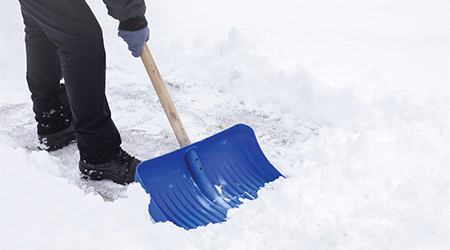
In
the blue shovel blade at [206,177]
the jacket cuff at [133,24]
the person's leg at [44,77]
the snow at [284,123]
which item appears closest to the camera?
the snow at [284,123]

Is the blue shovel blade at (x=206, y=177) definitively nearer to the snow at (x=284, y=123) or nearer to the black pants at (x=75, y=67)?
the snow at (x=284, y=123)

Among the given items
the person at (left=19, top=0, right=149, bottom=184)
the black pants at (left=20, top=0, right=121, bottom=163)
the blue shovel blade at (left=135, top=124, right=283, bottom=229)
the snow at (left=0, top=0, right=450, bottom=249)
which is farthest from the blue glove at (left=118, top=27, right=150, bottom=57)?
the snow at (left=0, top=0, right=450, bottom=249)

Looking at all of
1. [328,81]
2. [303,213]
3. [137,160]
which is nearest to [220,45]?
[328,81]

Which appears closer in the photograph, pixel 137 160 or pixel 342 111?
pixel 137 160

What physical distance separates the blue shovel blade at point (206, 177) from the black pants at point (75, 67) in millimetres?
353

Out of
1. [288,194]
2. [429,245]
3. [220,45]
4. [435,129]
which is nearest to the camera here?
[429,245]

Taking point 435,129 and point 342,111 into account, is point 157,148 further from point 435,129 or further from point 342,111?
point 435,129

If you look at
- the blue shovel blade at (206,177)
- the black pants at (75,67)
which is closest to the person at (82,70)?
the black pants at (75,67)

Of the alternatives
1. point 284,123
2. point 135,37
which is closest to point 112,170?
point 135,37

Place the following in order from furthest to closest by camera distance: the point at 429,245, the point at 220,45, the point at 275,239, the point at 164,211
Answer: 1. the point at 220,45
2. the point at 164,211
3. the point at 275,239
4. the point at 429,245

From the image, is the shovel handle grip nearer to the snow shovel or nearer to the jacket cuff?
the snow shovel

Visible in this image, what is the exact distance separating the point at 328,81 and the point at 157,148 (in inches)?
45.9

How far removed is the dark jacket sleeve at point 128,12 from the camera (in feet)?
5.53

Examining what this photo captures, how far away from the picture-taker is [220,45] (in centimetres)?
291
